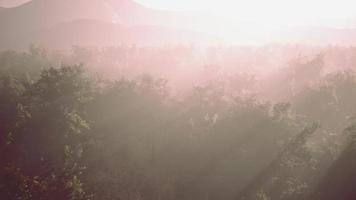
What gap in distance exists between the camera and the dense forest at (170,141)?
28922 mm

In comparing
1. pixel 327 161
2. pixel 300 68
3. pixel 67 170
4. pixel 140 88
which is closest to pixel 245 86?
pixel 300 68

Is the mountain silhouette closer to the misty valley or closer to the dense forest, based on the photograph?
the misty valley

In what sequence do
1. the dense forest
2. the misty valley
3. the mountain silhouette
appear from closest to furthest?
the dense forest, the misty valley, the mountain silhouette

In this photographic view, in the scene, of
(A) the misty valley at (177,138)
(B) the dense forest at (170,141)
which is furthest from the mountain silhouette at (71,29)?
(B) the dense forest at (170,141)

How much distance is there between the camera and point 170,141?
3822 cm

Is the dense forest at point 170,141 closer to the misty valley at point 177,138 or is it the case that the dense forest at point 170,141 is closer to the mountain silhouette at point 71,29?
the misty valley at point 177,138

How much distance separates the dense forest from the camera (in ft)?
94.9

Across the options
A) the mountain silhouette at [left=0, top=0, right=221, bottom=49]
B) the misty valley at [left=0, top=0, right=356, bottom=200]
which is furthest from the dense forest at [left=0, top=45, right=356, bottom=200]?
the mountain silhouette at [left=0, top=0, right=221, bottom=49]

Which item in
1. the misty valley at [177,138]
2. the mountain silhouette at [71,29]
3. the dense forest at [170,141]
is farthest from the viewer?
the mountain silhouette at [71,29]

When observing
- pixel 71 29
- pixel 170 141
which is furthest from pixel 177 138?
pixel 71 29

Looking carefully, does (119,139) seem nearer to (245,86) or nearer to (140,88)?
(140,88)

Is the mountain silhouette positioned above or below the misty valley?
above

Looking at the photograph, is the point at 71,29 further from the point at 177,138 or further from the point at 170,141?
the point at 177,138

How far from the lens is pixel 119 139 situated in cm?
4016
